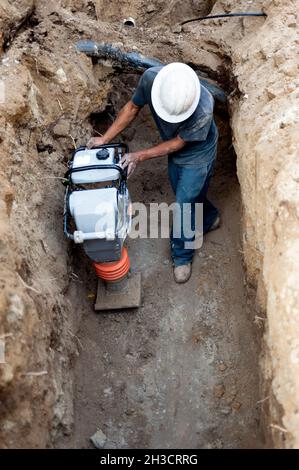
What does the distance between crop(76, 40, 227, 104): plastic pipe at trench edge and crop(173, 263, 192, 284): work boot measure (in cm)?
161

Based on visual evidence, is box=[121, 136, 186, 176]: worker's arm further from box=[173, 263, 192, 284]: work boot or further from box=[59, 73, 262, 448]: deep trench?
box=[173, 263, 192, 284]: work boot

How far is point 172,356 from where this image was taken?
3777 mm

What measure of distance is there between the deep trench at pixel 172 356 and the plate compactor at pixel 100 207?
37 centimetres

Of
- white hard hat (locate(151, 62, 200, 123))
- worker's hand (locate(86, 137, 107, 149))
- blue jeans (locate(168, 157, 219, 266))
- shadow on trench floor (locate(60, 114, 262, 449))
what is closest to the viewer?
shadow on trench floor (locate(60, 114, 262, 449))

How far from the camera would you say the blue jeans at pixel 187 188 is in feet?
13.4

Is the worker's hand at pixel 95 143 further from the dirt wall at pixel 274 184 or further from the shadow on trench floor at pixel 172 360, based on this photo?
the dirt wall at pixel 274 184

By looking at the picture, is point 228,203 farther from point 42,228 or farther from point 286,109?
point 42,228

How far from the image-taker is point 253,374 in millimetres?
3492

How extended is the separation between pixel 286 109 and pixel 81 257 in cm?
205

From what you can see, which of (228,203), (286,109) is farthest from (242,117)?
(228,203)

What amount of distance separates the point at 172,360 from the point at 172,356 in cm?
3

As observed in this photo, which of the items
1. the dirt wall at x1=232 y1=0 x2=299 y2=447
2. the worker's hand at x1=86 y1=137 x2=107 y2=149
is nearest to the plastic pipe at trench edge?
the dirt wall at x1=232 y1=0 x2=299 y2=447

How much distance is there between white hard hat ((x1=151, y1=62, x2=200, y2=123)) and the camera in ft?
11.4

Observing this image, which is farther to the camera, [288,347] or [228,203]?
[228,203]
